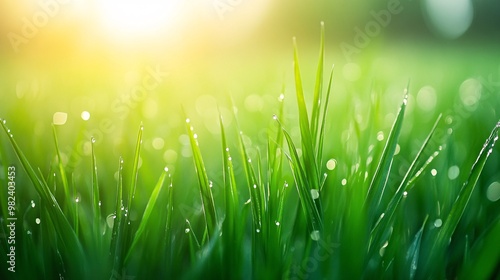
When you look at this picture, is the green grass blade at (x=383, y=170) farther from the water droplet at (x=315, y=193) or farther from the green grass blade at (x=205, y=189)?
the green grass blade at (x=205, y=189)

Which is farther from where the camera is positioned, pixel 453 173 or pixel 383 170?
pixel 453 173

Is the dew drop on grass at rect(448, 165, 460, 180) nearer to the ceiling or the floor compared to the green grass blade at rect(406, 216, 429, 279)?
nearer to the ceiling

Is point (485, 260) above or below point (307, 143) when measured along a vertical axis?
below

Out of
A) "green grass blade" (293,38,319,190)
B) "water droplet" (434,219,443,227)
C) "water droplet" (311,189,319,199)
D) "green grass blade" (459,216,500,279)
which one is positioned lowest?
"green grass blade" (459,216,500,279)

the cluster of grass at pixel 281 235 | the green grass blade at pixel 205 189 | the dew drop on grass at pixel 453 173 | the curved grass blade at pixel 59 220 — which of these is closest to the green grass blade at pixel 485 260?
the cluster of grass at pixel 281 235

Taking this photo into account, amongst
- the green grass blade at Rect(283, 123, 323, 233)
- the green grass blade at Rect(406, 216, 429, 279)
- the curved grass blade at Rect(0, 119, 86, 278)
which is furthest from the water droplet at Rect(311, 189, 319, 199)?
the curved grass blade at Rect(0, 119, 86, 278)

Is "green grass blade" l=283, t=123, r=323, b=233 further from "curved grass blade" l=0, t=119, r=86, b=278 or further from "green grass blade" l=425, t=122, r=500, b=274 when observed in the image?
"curved grass blade" l=0, t=119, r=86, b=278

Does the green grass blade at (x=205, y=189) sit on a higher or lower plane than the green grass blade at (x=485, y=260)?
higher

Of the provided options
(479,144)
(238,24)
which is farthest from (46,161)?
(238,24)

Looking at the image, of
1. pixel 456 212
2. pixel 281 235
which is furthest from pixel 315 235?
pixel 456 212

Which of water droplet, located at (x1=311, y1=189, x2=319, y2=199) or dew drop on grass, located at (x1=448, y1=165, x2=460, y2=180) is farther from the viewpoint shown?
dew drop on grass, located at (x1=448, y1=165, x2=460, y2=180)

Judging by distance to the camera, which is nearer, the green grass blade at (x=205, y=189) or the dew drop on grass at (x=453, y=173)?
the green grass blade at (x=205, y=189)

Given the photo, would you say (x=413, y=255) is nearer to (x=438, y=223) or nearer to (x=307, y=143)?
(x=438, y=223)
